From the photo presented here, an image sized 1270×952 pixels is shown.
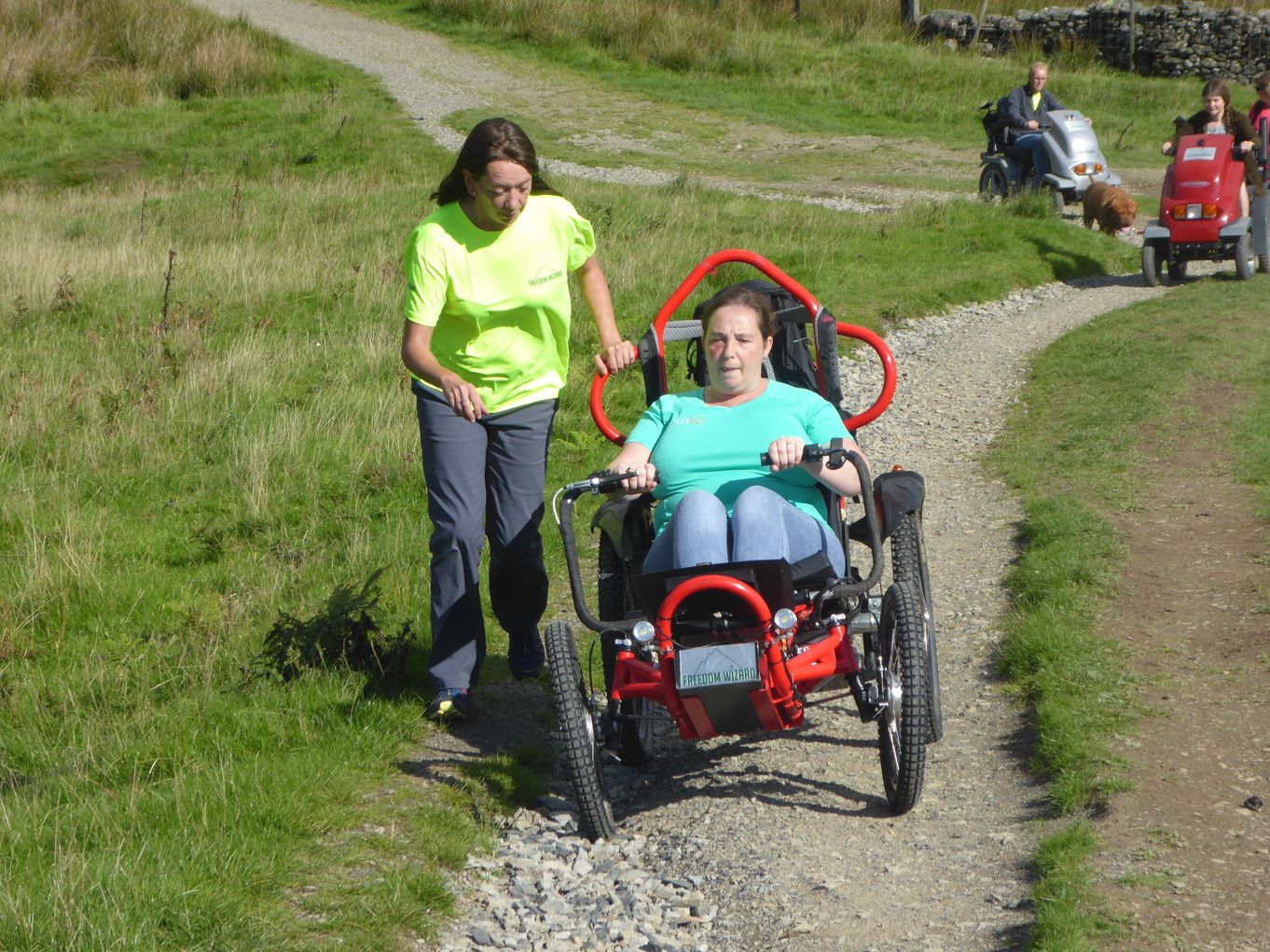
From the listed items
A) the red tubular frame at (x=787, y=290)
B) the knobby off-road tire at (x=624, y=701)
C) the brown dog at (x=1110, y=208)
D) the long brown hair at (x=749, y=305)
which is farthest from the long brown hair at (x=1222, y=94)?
the knobby off-road tire at (x=624, y=701)

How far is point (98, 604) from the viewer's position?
6754 mm

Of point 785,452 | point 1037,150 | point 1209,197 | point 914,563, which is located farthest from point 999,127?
point 785,452

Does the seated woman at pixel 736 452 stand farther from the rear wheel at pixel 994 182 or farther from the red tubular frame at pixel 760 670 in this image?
the rear wheel at pixel 994 182

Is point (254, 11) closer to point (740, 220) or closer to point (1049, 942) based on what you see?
point (740, 220)

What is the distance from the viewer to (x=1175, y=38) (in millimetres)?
29484

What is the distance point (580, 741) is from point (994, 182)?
51.9ft

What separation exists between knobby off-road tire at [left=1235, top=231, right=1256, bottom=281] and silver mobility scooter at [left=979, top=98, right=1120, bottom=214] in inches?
140

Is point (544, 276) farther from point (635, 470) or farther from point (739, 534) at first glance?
point (739, 534)

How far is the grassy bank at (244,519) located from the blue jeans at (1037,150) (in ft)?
4.41

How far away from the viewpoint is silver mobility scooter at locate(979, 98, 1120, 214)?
17.8 m

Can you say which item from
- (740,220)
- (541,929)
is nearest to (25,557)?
(541,929)

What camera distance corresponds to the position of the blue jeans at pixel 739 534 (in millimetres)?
4633

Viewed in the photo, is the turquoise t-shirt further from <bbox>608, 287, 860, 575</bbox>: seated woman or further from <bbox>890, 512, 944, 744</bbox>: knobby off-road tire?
<bbox>890, 512, 944, 744</bbox>: knobby off-road tire

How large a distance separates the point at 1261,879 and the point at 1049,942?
776 millimetres
